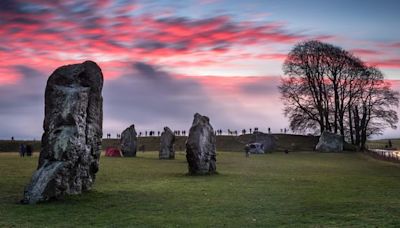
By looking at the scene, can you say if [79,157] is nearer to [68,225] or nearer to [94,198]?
[94,198]

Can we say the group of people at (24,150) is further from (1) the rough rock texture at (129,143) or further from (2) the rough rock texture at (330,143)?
(2) the rough rock texture at (330,143)

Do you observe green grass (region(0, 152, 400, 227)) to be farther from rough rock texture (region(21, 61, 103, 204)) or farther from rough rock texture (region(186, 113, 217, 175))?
rough rock texture (region(186, 113, 217, 175))

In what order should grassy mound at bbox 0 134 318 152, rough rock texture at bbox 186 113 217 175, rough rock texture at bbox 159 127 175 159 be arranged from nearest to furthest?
rough rock texture at bbox 186 113 217 175 < rough rock texture at bbox 159 127 175 159 < grassy mound at bbox 0 134 318 152

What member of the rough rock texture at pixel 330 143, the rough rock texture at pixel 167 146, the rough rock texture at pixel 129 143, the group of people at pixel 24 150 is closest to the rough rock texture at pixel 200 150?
the rough rock texture at pixel 167 146

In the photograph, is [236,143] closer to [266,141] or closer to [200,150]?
A: [266,141]

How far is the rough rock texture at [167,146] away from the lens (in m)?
48.8

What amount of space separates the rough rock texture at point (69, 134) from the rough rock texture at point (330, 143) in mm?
51850

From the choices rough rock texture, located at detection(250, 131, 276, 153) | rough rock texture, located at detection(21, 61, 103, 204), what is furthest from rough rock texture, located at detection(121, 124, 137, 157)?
rough rock texture, located at detection(21, 61, 103, 204)

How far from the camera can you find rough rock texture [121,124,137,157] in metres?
52.0

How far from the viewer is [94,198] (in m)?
18.0

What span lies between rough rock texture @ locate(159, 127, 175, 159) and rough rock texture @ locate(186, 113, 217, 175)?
18.7 metres

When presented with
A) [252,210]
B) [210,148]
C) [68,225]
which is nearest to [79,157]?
[68,225]

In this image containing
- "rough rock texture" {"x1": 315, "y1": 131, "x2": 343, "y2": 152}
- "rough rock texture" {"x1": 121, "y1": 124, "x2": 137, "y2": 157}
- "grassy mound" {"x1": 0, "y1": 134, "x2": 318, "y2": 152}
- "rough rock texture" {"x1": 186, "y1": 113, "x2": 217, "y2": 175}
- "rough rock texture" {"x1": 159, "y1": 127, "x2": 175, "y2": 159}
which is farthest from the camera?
"grassy mound" {"x1": 0, "y1": 134, "x2": 318, "y2": 152}

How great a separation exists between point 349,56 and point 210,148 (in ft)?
173
